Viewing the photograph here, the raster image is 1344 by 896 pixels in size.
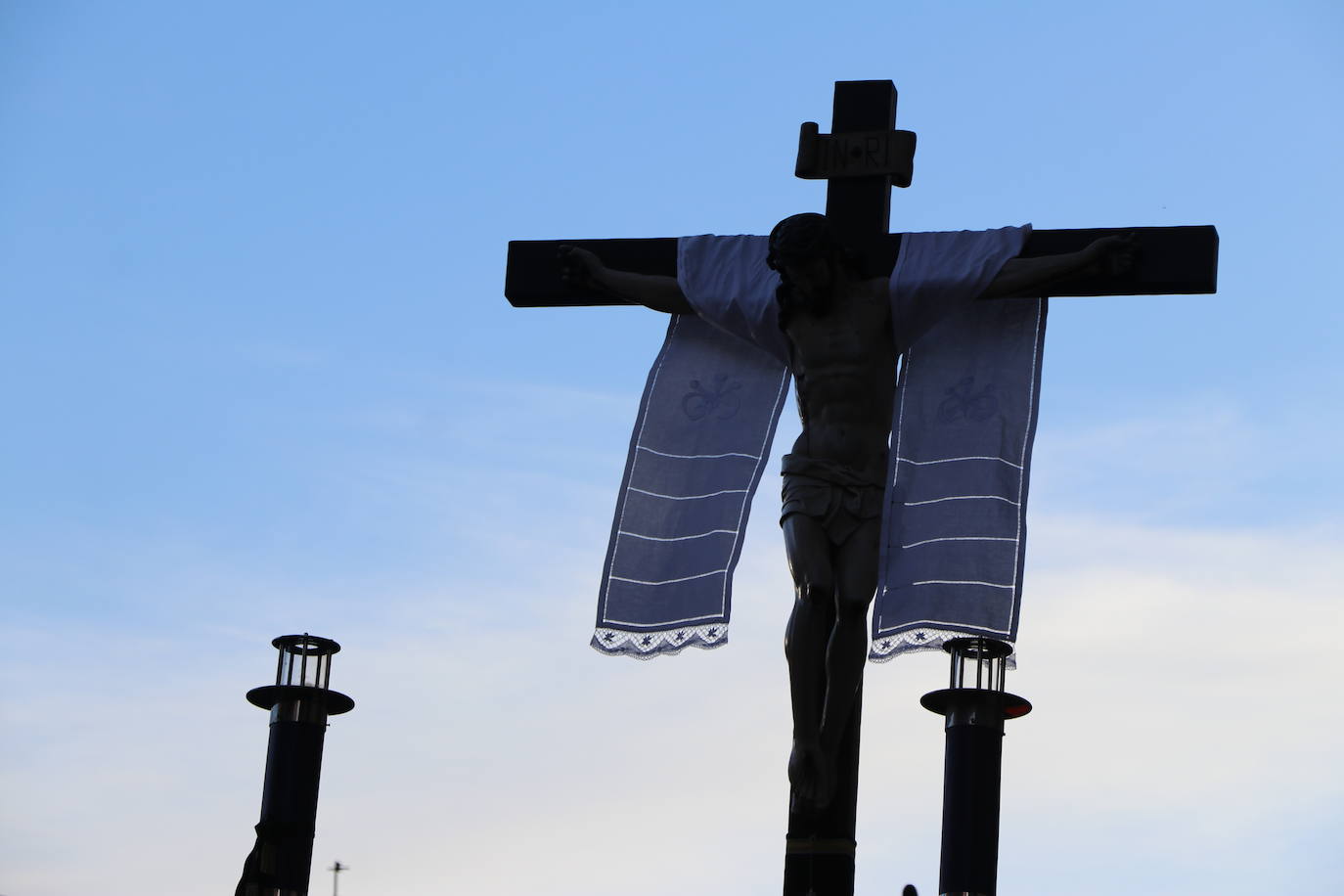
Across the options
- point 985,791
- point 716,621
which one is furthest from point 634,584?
point 985,791

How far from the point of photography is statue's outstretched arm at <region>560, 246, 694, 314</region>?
8695 mm

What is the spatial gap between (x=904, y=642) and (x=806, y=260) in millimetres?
1327

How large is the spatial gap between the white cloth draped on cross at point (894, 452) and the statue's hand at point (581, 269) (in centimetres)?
32

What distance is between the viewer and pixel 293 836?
755cm

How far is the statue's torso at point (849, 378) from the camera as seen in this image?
792 centimetres

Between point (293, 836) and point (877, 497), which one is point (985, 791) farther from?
point (293, 836)

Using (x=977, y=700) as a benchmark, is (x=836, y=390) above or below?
above

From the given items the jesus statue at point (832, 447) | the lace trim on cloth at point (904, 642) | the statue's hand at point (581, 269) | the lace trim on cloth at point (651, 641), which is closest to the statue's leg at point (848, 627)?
the jesus statue at point (832, 447)

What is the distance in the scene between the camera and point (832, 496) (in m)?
7.78

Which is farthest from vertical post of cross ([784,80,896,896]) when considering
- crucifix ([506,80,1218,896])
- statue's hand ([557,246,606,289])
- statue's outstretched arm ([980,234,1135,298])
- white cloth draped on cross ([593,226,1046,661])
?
statue's hand ([557,246,606,289])

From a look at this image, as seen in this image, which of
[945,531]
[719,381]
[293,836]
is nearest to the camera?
[293,836]

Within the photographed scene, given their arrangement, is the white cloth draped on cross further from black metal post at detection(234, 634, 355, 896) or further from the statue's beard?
black metal post at detection(234, 634, 355, 896)

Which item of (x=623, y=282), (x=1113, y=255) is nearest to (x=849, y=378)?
(x=1113, y=255)

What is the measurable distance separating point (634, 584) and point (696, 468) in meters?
0.48
